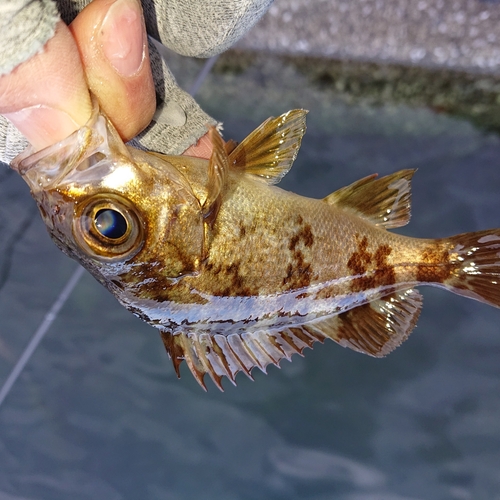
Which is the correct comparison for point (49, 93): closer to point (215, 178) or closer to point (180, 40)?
point (215, 178)

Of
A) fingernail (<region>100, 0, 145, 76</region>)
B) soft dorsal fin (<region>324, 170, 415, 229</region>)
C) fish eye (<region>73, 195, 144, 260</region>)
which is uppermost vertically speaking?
fingernail (<region>100, 0, 145, 76</region>)

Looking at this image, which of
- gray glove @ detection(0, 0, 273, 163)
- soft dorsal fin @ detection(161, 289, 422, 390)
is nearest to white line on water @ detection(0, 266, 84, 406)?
gray glove @ detection(0, 0, 273, 163)

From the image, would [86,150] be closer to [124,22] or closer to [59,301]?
[124,22]

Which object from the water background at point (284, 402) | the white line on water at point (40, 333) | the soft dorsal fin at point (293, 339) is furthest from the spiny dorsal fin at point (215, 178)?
the white line on water at point (40, 333)

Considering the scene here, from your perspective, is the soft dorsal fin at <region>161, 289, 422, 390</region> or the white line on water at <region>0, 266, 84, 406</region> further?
the white line on water at <region>0, 266, 84, 406</region>

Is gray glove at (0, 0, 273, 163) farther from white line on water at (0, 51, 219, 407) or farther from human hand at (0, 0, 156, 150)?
white line on water at (0, 51, 219, 407)

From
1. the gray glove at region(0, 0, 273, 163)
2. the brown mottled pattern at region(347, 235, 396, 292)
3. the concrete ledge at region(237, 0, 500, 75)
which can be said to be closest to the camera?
the brown mottled pattern at region(347, 235, 396, 292)
